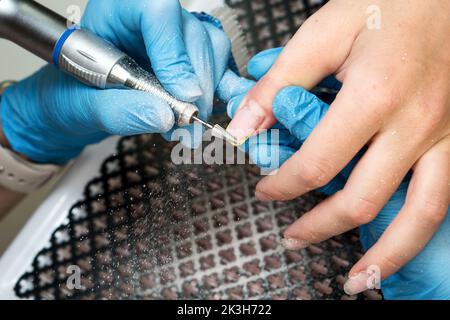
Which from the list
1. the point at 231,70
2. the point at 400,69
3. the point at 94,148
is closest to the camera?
the point at 400,69

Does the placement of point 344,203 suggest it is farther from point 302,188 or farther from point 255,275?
point 255,275

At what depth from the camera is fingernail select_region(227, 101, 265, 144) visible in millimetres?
586

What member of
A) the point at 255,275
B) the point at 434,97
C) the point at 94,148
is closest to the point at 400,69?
the point at 434,97

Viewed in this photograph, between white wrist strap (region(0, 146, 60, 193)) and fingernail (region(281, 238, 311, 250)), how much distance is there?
0.45m

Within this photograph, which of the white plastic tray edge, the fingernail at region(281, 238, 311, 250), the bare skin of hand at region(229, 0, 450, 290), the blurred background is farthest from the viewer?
the blurred background

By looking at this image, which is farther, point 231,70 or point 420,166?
point 231,70

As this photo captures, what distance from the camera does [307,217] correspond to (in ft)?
2.04

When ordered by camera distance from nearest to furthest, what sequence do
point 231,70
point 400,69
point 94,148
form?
1. point 400,69
2. point 231,70
3. point 94,148

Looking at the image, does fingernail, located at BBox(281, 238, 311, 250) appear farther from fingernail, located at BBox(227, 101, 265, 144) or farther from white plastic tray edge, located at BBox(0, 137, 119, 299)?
white plastic tray edge, located at BBox(0, 137, 119, 299)

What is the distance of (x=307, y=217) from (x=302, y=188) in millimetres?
47

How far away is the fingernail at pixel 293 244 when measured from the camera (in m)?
0.66

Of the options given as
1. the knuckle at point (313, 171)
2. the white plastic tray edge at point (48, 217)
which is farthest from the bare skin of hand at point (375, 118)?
the white plastic tray edge at point (48, 217)

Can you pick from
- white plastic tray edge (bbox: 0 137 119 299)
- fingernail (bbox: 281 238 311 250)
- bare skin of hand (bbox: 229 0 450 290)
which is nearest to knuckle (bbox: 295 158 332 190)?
bare skin of hand (bbox: 229 0 450 290)

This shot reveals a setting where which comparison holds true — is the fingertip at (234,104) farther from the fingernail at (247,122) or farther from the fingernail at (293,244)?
the fingernail at (293,244)
